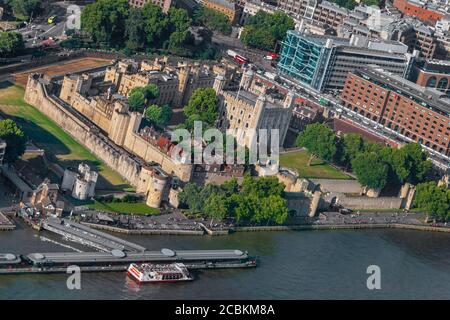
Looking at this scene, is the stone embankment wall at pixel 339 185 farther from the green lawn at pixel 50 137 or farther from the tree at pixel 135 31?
the tree at pixel 135 31

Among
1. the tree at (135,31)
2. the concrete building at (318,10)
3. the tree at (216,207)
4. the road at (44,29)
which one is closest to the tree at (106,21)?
the tree at (135,31)

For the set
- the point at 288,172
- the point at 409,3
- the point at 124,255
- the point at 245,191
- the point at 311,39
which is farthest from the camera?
the point at 409,3

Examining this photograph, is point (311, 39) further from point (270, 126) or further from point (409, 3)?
point (409, 3)

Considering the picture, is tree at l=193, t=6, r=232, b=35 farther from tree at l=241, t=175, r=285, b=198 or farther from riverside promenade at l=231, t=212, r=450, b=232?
tree at l=241, t=175, r=285, b=198

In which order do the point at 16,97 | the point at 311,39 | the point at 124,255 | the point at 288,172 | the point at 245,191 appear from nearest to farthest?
the point at 124,255
the point at 245,191
the point at 288,172
the point at 16,97
the point at 311,39

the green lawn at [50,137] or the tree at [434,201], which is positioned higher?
the tree at [434,201]

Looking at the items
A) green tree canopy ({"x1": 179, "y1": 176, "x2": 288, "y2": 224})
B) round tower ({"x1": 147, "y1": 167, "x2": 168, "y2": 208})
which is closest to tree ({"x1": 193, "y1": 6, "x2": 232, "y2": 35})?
green tree canopy ({"x1": 179, "y1": 176, "x2": 288, "y2": 224})

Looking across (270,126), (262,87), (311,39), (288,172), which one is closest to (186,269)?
(288,172)
